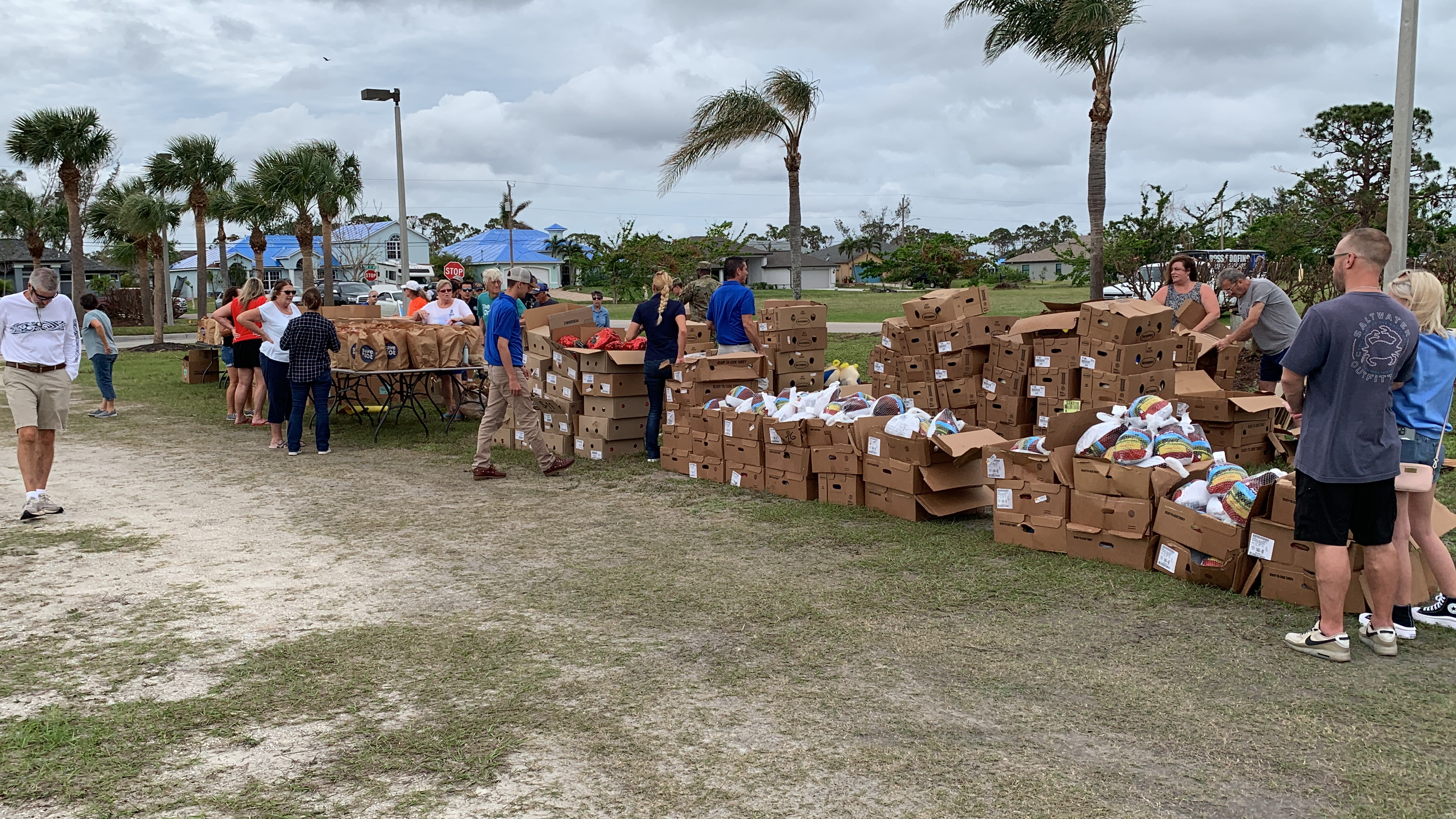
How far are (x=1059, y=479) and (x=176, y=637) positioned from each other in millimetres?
4892

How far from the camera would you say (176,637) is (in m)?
4.99

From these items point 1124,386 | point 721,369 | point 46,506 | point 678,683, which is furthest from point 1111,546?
point 46,506

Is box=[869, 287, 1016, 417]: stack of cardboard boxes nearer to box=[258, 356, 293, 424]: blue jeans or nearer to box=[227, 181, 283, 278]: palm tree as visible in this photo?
box=[258, 356, 293, 424]: blue jeans

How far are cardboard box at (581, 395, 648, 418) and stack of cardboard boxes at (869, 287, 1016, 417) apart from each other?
263 centimetres

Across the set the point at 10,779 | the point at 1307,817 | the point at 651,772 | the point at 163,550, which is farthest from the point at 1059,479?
the point at 163,550

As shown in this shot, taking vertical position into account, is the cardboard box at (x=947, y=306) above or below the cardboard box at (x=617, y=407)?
above

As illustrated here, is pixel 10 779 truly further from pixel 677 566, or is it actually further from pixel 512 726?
pixel 677 566

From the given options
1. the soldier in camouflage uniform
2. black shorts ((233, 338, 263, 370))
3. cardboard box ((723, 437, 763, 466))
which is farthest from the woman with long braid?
black shorts ((233, 338, 263, 370))

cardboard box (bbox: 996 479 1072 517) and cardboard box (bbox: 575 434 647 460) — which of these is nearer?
cardboard box (bbox: 996 479 1072 517)

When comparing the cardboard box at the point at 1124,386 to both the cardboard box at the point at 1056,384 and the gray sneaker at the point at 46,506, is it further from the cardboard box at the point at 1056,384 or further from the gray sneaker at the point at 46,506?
the gray sneaker at the point at 46,506

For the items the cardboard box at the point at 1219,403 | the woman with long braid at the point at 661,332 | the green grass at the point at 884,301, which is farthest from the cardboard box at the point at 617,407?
the green grass at the point at 884,301

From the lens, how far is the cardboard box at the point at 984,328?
9.84 metres

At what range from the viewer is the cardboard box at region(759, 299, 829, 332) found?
36.2 ft

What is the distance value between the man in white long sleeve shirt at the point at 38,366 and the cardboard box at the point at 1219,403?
8675 millimetres
